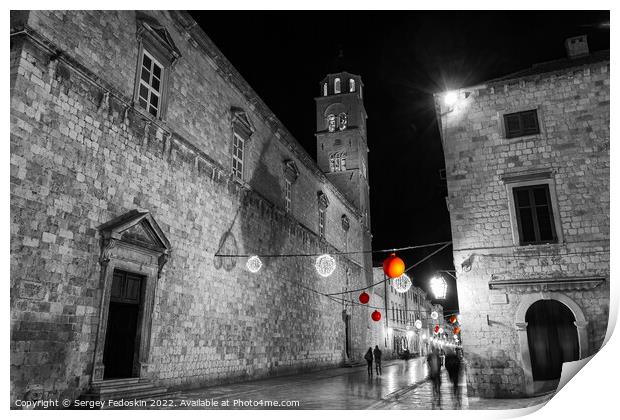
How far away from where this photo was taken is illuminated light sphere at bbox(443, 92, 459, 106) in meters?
10.6

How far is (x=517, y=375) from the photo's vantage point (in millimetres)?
8820

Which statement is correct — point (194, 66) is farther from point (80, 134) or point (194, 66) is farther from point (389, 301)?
point (389, 301)

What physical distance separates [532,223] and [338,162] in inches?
839

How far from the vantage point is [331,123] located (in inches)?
1223

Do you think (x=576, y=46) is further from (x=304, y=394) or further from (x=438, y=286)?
(x=304, y=394)

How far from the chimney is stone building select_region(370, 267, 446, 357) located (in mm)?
18190

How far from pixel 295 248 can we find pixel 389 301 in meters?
20.6

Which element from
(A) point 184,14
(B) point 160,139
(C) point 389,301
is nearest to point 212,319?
(B) point 160,139

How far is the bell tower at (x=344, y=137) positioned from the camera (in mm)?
29172

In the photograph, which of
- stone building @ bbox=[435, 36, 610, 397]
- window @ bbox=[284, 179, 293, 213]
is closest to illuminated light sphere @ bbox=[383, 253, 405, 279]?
stone building @ bbox=[435, 36, 610, 397]

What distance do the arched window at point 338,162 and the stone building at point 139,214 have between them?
13.5 m

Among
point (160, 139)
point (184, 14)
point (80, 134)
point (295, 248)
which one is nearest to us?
point (80, 134)

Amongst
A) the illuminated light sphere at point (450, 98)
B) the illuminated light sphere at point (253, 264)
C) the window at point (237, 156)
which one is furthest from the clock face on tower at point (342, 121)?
the illuminated light sphere at point (450, 98)

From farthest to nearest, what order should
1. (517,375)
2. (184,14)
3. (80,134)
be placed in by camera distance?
1. (184,14)
2. (517,375)
3. (80,134)
